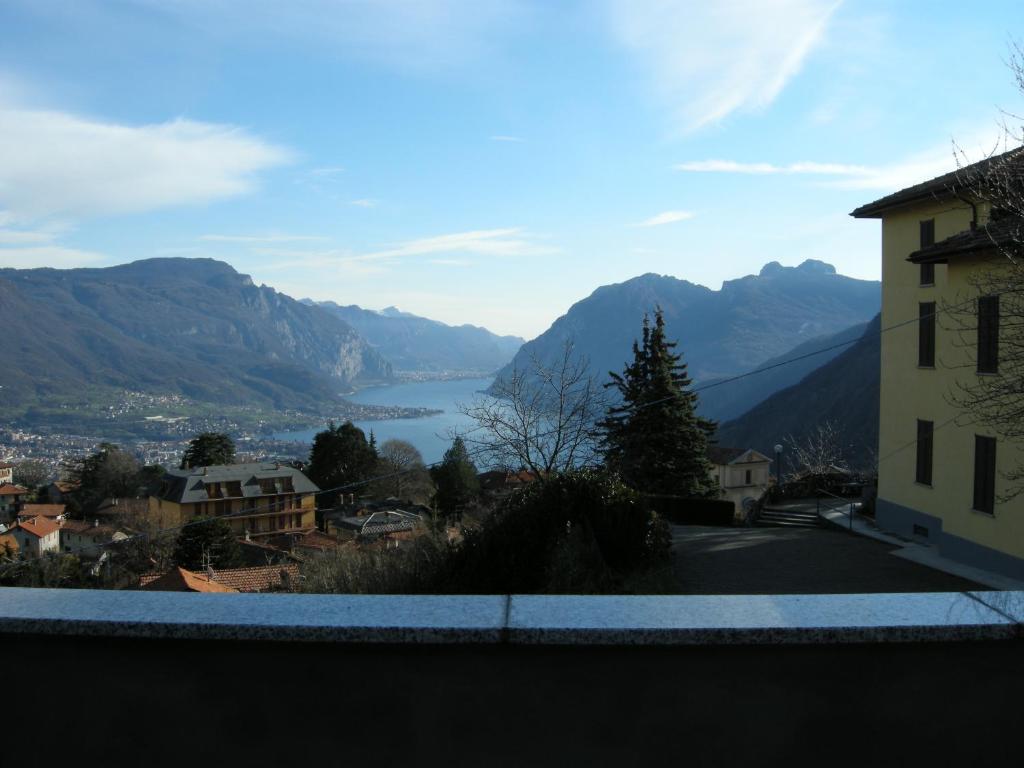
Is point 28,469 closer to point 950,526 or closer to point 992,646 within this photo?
point 950,526

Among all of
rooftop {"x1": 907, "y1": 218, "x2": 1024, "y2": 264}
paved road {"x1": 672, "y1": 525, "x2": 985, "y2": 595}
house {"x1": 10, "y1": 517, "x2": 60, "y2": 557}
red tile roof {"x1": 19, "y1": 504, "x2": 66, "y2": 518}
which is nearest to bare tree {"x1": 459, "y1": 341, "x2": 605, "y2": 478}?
paved road {"x1": 672, "y1": 525, "x2": 985, "y2": 595}

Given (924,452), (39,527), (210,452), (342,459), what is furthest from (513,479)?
(210,452)

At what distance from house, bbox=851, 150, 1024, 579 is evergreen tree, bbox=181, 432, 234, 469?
42.8m

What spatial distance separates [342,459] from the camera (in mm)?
48031

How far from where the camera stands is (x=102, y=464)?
51.7 metres

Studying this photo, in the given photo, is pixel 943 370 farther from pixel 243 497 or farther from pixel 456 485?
pixel 243 497

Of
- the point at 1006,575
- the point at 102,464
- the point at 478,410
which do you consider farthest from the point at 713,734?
the point at 102,464

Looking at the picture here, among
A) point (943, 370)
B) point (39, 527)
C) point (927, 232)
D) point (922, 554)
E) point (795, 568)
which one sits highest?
point (927, 232)

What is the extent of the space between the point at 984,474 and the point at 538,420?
8049mm

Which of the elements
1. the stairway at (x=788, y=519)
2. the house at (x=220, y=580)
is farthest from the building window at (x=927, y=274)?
the house at (x=220, y=580)

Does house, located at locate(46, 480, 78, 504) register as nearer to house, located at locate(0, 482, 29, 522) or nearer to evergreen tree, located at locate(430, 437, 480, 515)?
house, located at locate(0, 482, 29, 522)

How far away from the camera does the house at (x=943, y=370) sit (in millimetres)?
13023

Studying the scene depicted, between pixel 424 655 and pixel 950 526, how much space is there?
1505cm

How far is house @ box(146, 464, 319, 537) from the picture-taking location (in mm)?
40156
